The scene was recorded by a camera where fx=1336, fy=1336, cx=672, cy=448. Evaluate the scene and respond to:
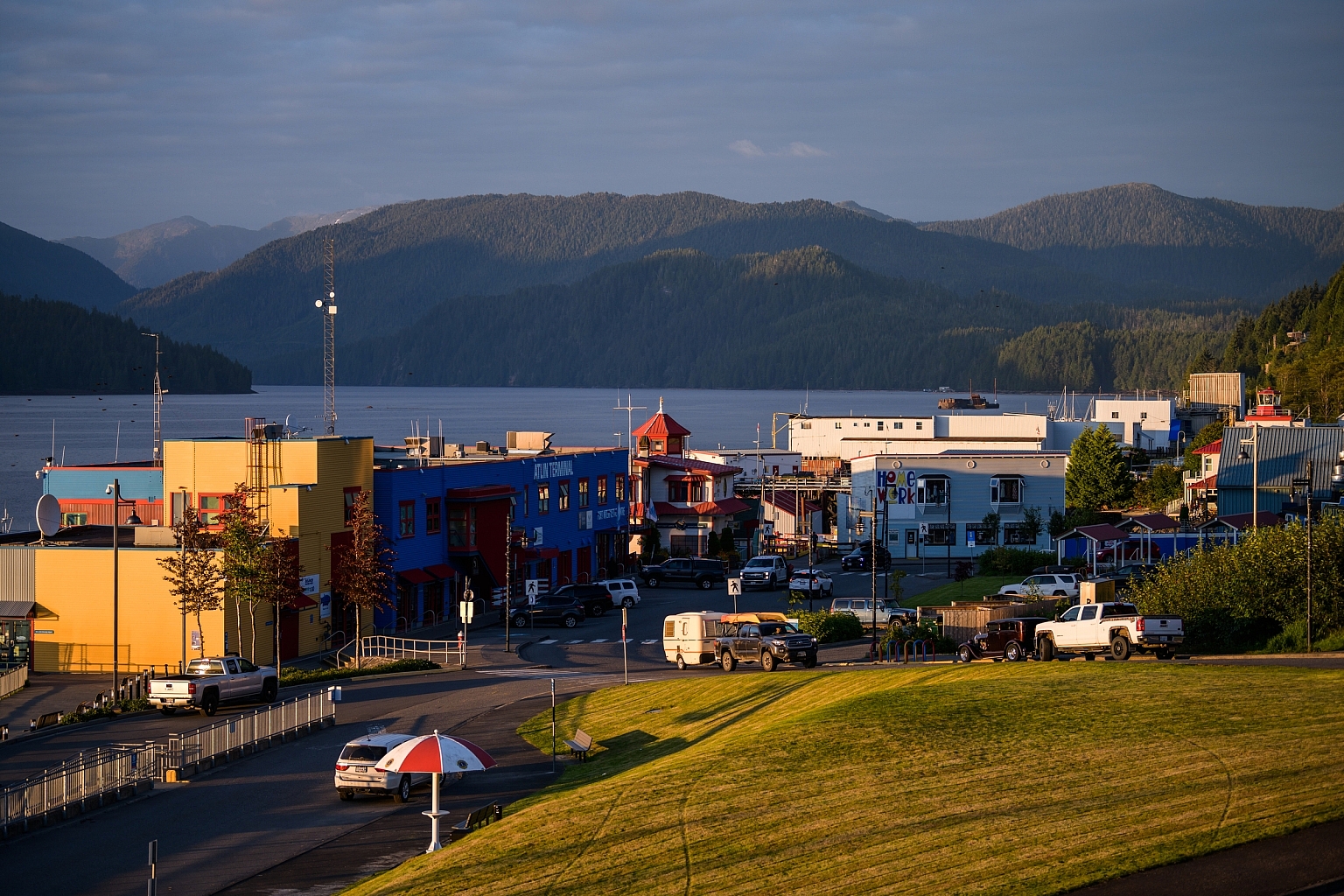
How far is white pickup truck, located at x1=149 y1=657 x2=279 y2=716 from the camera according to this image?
129 ft

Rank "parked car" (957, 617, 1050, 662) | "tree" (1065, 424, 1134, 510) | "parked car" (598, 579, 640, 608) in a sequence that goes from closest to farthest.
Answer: "parked car" (957, 617, 1050, 662), "parked car" (598, 579, 640, 608), "tree" (1065, 424, 1134, 510)

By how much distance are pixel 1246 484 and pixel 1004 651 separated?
4319cm

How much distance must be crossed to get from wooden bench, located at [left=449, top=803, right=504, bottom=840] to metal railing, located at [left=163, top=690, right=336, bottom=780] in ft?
31.3

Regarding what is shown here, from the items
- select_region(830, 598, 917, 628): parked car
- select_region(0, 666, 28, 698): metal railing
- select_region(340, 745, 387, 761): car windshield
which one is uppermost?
select_region(340, 745, 387, 761): car windshield

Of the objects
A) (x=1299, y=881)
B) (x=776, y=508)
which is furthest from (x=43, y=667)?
(x=776, y=508)

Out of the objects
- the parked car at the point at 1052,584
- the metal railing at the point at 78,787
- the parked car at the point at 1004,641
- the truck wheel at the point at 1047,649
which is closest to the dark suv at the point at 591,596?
the parked car at the point at 1052,584

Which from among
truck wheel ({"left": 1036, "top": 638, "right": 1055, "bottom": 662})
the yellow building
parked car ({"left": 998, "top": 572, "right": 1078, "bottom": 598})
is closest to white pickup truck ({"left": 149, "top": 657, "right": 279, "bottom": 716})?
the yellow building

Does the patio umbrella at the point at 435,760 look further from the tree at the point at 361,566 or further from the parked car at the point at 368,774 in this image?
the tree at the point at 361,566

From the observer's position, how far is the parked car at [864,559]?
77562 millimetres

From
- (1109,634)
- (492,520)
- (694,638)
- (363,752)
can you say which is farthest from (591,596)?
(363,752)

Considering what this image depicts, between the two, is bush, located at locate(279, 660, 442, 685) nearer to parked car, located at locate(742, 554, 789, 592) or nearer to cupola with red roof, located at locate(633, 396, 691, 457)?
parked car, located at locate(742, 554, 789, 592)

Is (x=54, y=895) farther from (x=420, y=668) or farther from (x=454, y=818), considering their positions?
(x=420, y=668)

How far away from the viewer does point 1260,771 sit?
71.6 ft

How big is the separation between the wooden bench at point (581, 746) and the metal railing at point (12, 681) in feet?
80.1
